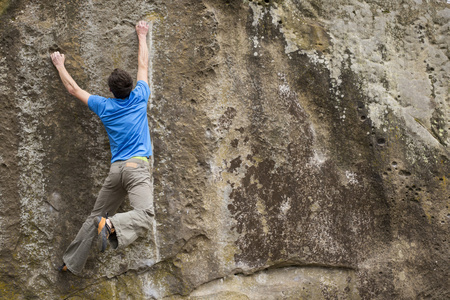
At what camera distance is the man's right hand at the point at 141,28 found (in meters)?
4.04

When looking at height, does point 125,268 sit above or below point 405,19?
below

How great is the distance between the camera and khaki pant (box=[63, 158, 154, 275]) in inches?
139

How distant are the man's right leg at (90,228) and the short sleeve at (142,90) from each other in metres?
0.56

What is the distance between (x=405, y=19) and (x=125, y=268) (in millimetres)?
3566

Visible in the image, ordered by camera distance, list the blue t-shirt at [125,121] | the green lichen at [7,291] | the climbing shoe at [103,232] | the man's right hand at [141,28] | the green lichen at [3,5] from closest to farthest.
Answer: the climbing shoe at [103,232] → the blue t-shirt at [125,121] → the green lichen at [7,291] → the green lichen at [3,5] → the man's right hand at [141,28]

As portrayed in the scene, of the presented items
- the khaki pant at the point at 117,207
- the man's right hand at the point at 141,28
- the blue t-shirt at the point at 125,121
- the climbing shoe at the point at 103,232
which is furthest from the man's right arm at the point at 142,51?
the climbing shoe at the point at 103,232

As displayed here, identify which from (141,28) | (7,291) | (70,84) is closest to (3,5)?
(70,84)

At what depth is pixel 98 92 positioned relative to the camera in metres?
4.02

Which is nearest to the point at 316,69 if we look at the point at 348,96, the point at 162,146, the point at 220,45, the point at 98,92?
the point at 348,96

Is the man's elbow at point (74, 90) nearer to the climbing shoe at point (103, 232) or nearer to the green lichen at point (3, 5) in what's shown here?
the green lichen at point (3, 5)

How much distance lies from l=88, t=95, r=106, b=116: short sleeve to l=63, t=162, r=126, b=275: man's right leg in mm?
425

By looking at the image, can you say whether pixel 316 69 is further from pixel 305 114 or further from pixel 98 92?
pixel 98 92

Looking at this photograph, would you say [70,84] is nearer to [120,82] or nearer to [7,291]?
[120,82]

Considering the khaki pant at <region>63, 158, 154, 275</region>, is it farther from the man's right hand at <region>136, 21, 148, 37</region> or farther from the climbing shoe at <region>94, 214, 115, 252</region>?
the man's right hand at <region>136, 21, 148, 37</region>
